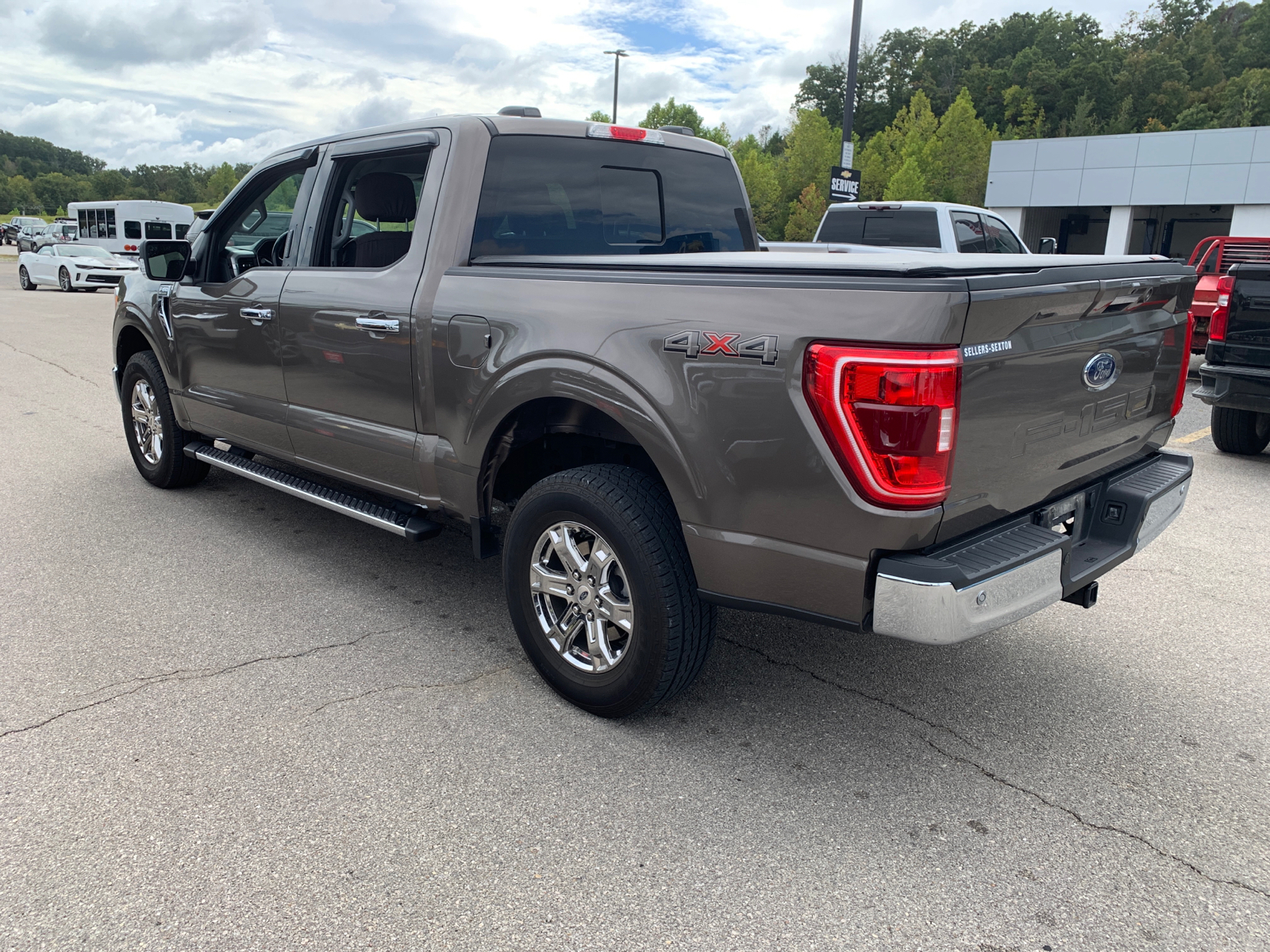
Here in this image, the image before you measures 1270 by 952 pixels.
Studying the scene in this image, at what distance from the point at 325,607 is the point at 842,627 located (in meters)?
2.46

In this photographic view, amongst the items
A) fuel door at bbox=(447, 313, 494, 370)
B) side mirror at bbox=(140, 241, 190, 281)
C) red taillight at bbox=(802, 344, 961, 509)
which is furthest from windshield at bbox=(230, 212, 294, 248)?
red taillight at bbox=(802, 344, 961, 509)

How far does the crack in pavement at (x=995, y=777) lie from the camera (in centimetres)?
244

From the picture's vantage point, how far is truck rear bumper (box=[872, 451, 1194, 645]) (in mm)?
2410

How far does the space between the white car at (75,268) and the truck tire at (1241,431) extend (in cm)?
2569

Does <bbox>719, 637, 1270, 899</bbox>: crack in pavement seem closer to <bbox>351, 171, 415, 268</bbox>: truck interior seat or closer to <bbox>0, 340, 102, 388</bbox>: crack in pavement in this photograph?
<bbox>351, 171, 415, 268</bbox>: truck interior seat

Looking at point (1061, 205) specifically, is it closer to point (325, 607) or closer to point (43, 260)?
point (43, 260)

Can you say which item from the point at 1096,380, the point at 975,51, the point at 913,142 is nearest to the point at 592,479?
the point at 1096,380

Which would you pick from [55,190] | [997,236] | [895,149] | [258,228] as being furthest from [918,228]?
[55,190]

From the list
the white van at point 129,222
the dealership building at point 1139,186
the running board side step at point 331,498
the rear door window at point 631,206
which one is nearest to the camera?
the running board side step at point 331,498

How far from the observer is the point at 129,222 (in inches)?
1378

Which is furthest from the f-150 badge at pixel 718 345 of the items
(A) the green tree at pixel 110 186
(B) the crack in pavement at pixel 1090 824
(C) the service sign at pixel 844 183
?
(A) the green tree at pixel 110 186

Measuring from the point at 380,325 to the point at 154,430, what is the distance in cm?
291

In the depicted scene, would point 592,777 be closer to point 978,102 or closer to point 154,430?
point 154,430

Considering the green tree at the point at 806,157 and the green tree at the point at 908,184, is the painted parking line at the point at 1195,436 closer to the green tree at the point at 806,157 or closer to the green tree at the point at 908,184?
the green tree at the point at 908,184
